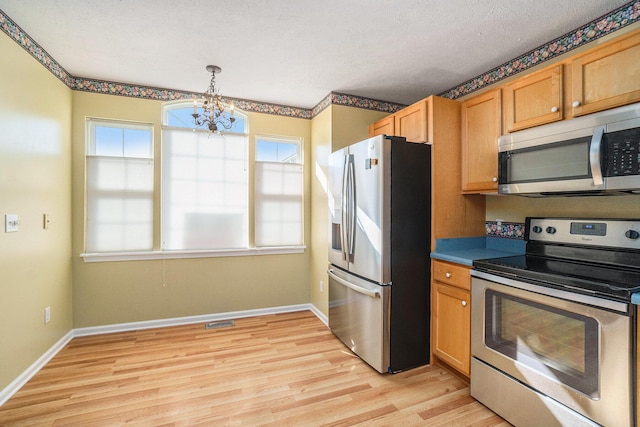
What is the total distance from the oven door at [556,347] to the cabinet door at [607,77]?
1140 mm

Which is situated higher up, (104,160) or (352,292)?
(104,160)

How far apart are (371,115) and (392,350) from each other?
2.49 metres

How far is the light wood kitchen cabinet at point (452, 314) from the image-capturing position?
2121 millimetres

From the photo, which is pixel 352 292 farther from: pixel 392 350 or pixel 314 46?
pixel 314 46

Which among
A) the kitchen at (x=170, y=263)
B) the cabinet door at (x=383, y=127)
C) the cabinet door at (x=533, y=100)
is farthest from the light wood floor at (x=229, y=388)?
the cabinet door at (x=383, y=127)

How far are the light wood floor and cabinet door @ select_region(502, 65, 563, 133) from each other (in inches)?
78.9

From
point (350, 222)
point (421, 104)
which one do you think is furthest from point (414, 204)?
point (421, 104)

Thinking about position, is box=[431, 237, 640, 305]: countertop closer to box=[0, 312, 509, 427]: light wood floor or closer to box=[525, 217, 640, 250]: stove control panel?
box=[525, 217, 640, 250]: stove control panel

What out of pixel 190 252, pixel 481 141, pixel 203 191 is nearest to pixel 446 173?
pixel 481 141

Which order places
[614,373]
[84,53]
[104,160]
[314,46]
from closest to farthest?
[614,373]
[314,46]
[84,53]
[104,160]

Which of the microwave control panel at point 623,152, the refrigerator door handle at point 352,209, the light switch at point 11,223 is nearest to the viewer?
the microwave control panel at point 623,152

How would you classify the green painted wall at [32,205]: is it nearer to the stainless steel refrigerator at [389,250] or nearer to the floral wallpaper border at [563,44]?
the stainless steel refrigerator at [389,250]

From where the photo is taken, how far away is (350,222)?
2.62 metres

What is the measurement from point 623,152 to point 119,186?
160 inches
